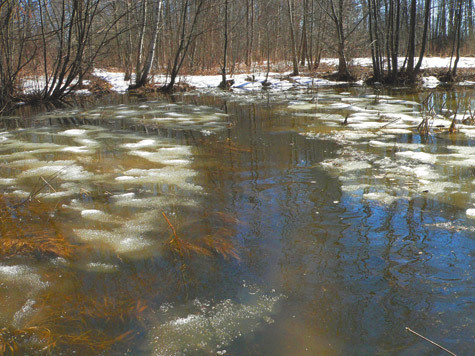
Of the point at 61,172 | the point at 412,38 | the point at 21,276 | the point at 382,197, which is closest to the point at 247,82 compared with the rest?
the point at 412,38

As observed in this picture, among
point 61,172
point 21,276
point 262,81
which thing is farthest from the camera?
point 262,81

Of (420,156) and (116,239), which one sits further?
(420,156)

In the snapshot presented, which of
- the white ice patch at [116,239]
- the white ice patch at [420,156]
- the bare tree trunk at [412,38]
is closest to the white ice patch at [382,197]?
the white ice patch at [420,156]

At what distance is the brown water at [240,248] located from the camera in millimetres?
2277

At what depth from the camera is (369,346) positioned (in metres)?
2.15

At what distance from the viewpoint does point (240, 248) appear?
319 centimetres

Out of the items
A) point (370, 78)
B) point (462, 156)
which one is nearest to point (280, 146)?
point (462, 156)

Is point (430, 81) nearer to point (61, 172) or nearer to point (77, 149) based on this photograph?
point (77, 149)

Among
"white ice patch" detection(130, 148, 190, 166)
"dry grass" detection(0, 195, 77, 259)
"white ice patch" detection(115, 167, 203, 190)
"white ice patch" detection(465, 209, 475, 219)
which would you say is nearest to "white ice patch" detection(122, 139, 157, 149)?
"white ice patch" detection(130, 148, 190, 166)

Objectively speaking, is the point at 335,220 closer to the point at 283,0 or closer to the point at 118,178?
the point at 118,178

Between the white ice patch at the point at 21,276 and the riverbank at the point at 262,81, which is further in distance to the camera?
the riverbank at the point at 262,81

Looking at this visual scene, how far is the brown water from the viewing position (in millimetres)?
2277

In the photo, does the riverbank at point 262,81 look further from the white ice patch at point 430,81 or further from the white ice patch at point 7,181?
the white ice patch at point 7,181

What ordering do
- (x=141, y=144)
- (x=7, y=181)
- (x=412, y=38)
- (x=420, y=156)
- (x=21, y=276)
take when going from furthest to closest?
(x=412, y=38) < (x=141, y=144) < (x=420, y=156) < (x=7, y=181) < (x=21, y=276)
